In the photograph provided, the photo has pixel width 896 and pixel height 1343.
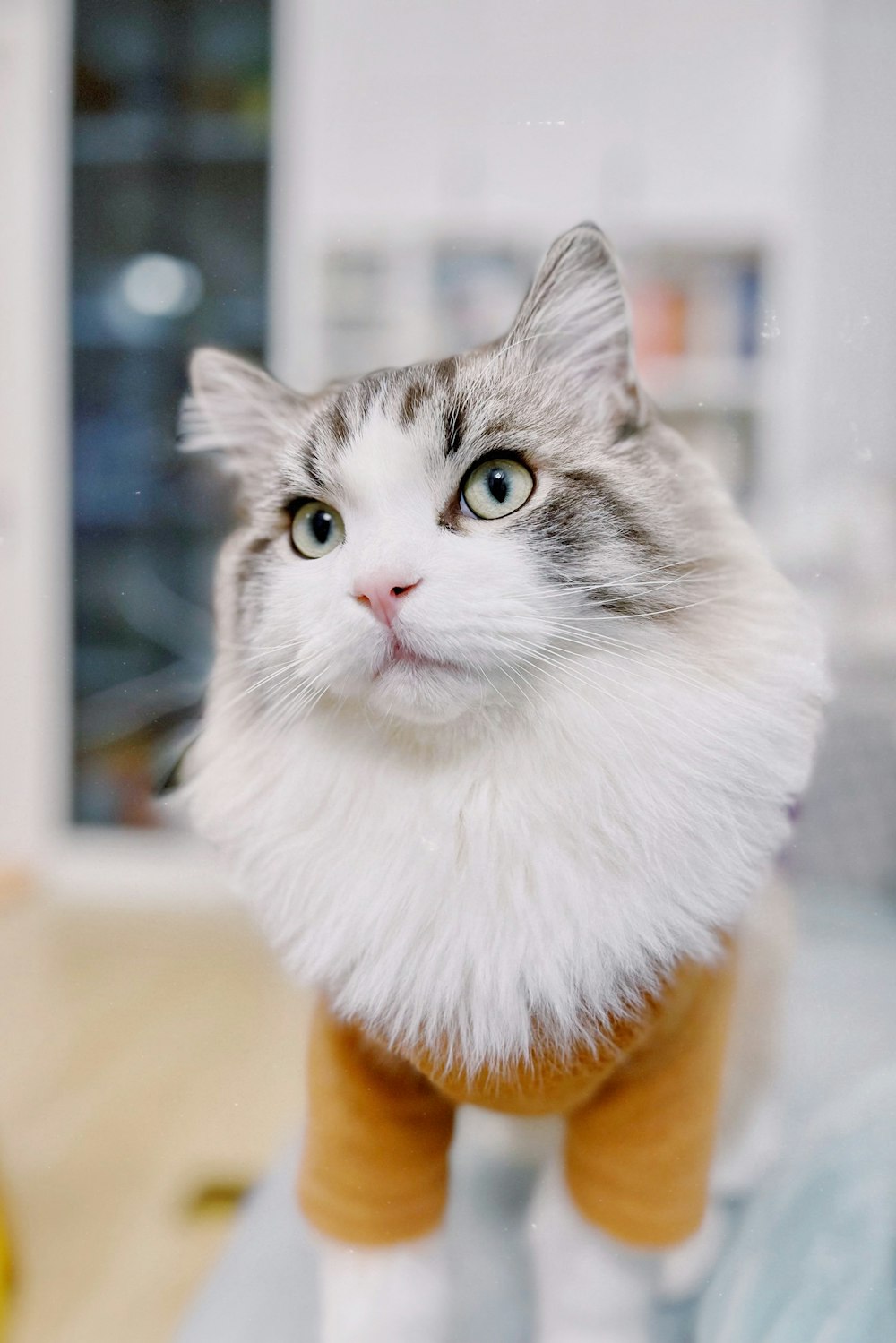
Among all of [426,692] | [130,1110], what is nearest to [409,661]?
[426,692]

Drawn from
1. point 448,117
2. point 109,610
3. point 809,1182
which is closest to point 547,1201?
point 809,1182

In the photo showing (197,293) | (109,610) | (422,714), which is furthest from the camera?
(109,610)

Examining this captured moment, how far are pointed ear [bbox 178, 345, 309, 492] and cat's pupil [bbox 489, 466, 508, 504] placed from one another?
0.12 metres

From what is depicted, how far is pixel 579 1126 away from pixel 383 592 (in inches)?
14.0

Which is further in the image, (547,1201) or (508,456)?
(547,1201)

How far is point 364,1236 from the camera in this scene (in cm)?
56

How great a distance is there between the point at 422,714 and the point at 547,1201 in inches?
13.9

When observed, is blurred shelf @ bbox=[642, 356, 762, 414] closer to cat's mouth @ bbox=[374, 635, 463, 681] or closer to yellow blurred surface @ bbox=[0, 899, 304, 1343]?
cat's mouth @ bbox=[374, 635, 463, 681]

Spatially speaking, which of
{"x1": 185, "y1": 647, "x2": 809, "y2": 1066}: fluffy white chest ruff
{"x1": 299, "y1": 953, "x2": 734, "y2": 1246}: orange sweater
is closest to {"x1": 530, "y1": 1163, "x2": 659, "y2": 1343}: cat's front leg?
{"x1": 299, "y1": 953, "x2": 734, "y2": 1246}: orange sweater

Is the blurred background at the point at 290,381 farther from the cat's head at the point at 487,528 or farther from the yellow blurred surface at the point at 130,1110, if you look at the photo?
the cat's head at the point at 487,528

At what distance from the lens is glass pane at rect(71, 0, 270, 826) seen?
0.78m

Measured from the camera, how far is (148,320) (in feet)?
3.54

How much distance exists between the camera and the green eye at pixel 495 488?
0.49 meters

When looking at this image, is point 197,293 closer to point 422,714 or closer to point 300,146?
point 422,714
